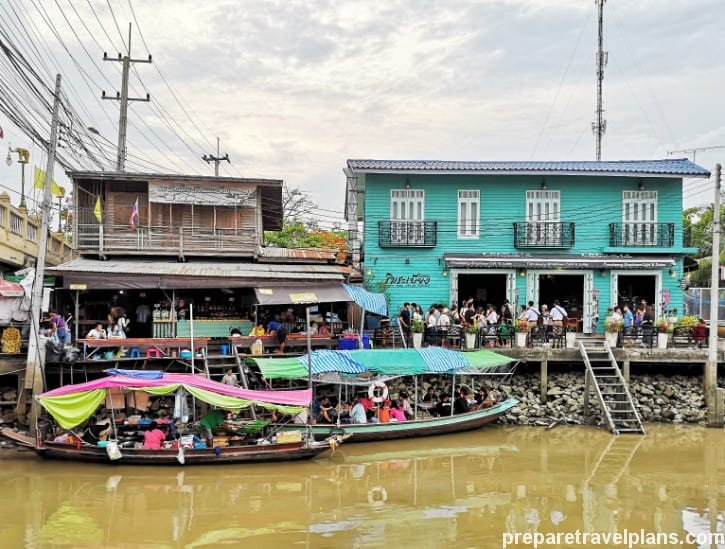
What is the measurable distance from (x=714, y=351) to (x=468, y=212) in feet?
29.2

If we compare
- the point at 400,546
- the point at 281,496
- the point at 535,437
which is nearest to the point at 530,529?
the point at 400,546

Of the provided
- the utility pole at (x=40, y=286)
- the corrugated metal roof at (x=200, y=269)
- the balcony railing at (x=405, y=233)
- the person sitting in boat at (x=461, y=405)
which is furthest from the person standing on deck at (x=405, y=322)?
the utility pole at (x=40, y=286)

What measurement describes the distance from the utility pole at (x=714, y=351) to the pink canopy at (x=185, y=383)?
11.5 m

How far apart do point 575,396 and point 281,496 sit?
34.0 feet

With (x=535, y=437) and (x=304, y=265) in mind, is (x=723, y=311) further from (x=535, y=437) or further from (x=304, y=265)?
(x=304, y=265)

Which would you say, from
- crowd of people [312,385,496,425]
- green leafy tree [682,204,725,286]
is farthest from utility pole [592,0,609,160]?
crowd of people [312,385,496,425]

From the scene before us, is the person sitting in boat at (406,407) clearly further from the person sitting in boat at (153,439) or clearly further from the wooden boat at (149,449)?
the person sitting in boat at (153,439)

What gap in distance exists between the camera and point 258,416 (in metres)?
16.6

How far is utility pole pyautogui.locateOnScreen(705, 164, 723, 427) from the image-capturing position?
720 inches

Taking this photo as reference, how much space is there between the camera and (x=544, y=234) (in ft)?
76.5

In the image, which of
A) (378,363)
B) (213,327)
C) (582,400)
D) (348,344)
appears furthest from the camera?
(213,327)

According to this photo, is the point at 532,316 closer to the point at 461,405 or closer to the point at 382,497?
the point at 461,405

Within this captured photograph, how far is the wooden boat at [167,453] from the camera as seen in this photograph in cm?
1433

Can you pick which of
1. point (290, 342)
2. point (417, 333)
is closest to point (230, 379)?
point (290, 342)
